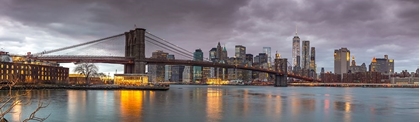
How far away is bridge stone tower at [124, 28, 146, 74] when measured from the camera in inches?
2985

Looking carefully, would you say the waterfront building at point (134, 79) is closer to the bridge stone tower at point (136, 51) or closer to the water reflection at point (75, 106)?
the bridge stone tower at point (136, 51)

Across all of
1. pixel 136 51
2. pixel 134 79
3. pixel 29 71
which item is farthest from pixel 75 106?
pixel 29 71

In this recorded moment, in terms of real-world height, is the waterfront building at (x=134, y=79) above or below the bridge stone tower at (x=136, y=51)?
below

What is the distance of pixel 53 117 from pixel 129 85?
167 ft

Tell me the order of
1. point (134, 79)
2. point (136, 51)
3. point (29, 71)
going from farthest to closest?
point (29, 71)
point (136, 51)
point (134, 79)

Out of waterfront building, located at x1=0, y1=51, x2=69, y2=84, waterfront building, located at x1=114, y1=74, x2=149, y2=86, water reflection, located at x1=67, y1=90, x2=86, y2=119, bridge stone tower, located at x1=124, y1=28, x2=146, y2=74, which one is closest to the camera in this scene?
water reflection, located at x1=67, y1=90, x2=86, y2=119

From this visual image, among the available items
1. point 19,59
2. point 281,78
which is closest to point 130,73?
point 19,59

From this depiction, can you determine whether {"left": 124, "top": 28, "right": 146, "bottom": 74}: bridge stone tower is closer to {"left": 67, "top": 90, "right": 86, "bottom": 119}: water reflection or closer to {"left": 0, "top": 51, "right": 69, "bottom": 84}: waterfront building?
{"left": 0, "top": 51, "right": 69, "bottom": 84}: waterfront building

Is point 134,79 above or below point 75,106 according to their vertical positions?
above

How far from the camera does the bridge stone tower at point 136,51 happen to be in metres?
75.8

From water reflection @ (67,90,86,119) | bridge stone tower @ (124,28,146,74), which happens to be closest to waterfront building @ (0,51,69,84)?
bridge stone tower @ (124,28,146,74)

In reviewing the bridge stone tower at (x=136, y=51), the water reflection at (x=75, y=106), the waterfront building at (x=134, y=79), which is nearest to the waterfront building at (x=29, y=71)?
the waterfront building at (x=134, y=79)

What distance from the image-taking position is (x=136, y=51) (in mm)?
76812

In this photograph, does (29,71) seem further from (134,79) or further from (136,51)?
(136,51)
